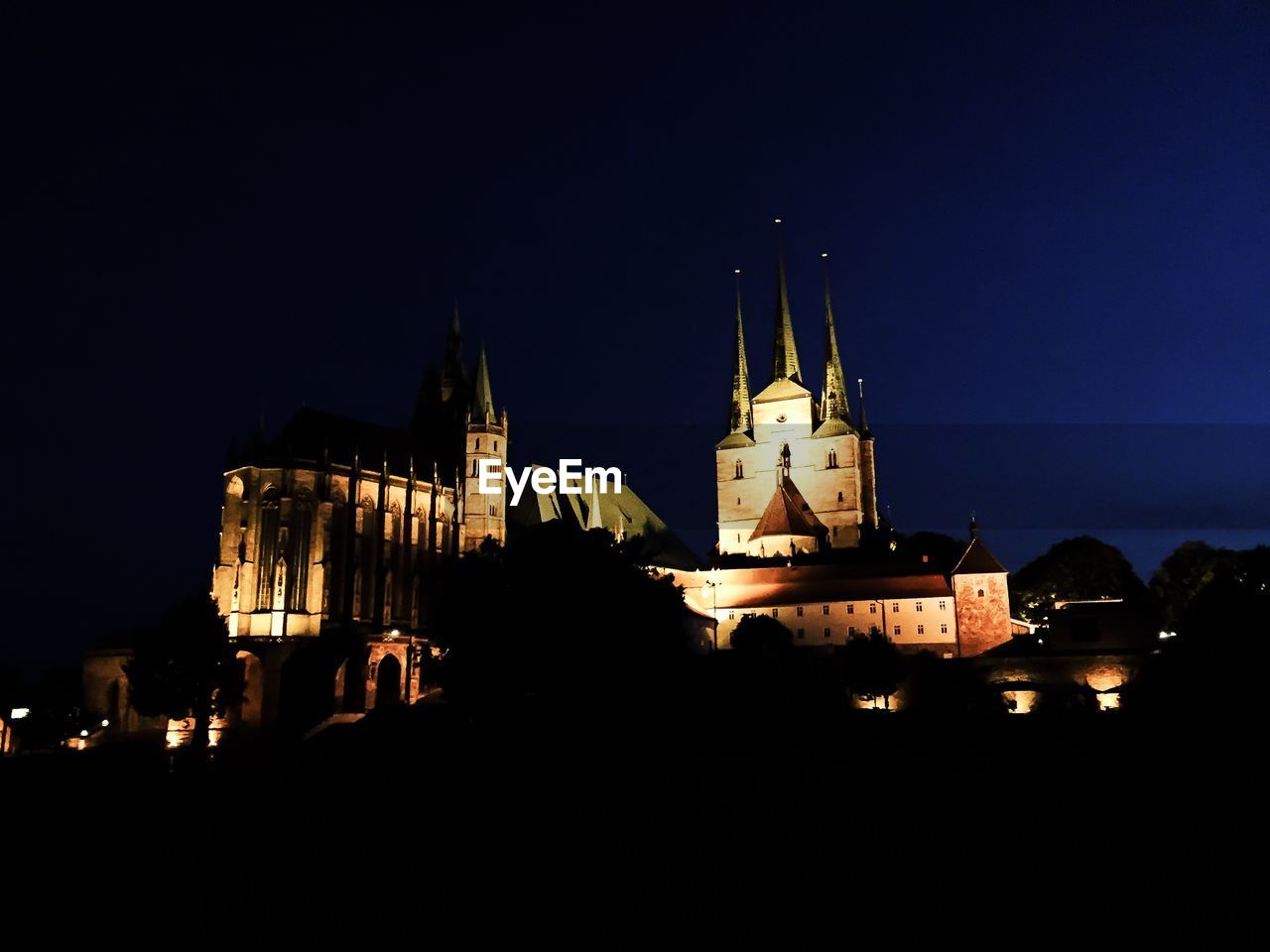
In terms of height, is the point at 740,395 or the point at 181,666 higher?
the point at 740,395

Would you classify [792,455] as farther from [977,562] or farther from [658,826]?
[658,826]

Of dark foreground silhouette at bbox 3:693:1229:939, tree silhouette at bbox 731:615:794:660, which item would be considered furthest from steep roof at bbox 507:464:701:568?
dark foreground silhouette at bbox 3:693:1229:939

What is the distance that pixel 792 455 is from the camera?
327 ft

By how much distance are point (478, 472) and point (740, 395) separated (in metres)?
33.8

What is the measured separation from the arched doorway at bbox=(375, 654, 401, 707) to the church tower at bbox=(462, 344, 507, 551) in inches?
482

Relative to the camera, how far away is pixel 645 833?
17609mm

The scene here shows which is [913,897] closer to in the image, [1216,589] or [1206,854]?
[1206,854]

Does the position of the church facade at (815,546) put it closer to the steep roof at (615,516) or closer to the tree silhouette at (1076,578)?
the steep roof at (615,516)

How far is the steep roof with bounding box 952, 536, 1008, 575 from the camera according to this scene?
6838cm

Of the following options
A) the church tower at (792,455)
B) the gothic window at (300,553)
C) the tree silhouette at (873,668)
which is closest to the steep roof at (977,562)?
the tree silhouette at (873,668)

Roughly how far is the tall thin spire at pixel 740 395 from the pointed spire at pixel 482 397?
93.1 feet

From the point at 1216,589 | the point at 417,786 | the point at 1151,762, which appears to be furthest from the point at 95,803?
the point at 1216,589

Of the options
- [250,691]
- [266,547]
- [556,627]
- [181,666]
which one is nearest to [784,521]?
[266,547]

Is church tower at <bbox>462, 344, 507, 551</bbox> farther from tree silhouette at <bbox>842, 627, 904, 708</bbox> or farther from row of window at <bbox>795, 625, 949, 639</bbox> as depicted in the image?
tree silhouette at <bbox>842, 627, 904, 708</bbox>
